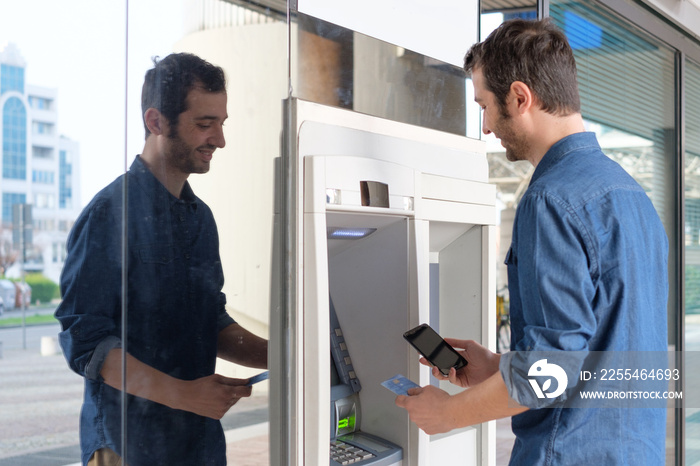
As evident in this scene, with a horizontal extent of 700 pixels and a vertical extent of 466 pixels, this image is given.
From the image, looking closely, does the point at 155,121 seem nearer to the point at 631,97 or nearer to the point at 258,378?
the point at 258,378

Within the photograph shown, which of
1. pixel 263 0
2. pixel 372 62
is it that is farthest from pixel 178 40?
pixel 372 62

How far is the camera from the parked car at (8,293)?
3.75 feet

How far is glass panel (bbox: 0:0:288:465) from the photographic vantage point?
1150 mm

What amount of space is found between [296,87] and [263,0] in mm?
209

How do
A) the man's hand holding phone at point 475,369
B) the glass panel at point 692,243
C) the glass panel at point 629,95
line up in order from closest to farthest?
→ the man's hand holding phone at point 475,369 < the glass panel at point 629,95 < the glass panel at point 692,243

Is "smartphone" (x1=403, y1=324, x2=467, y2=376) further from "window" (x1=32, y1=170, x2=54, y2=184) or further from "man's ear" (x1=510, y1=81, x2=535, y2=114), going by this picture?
"window" (x1=32, y1=170, x2=54, y2=184)

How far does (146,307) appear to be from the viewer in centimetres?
135

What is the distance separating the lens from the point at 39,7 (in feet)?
3.81

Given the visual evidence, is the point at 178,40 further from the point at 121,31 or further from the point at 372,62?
the point at 372,62

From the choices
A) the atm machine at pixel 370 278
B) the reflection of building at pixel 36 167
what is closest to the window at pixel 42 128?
the reflection of building at pixel 36 167

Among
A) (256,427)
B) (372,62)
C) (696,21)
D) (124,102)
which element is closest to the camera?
(124,102)

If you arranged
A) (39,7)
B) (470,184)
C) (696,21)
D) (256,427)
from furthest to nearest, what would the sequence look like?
1. (696,21)
2. (470,184)
3. (256,427)
4. (39,7)

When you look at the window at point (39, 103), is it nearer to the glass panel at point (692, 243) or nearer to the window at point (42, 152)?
the window at point (42, 152)

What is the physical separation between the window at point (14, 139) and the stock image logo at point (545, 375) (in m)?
0.98
